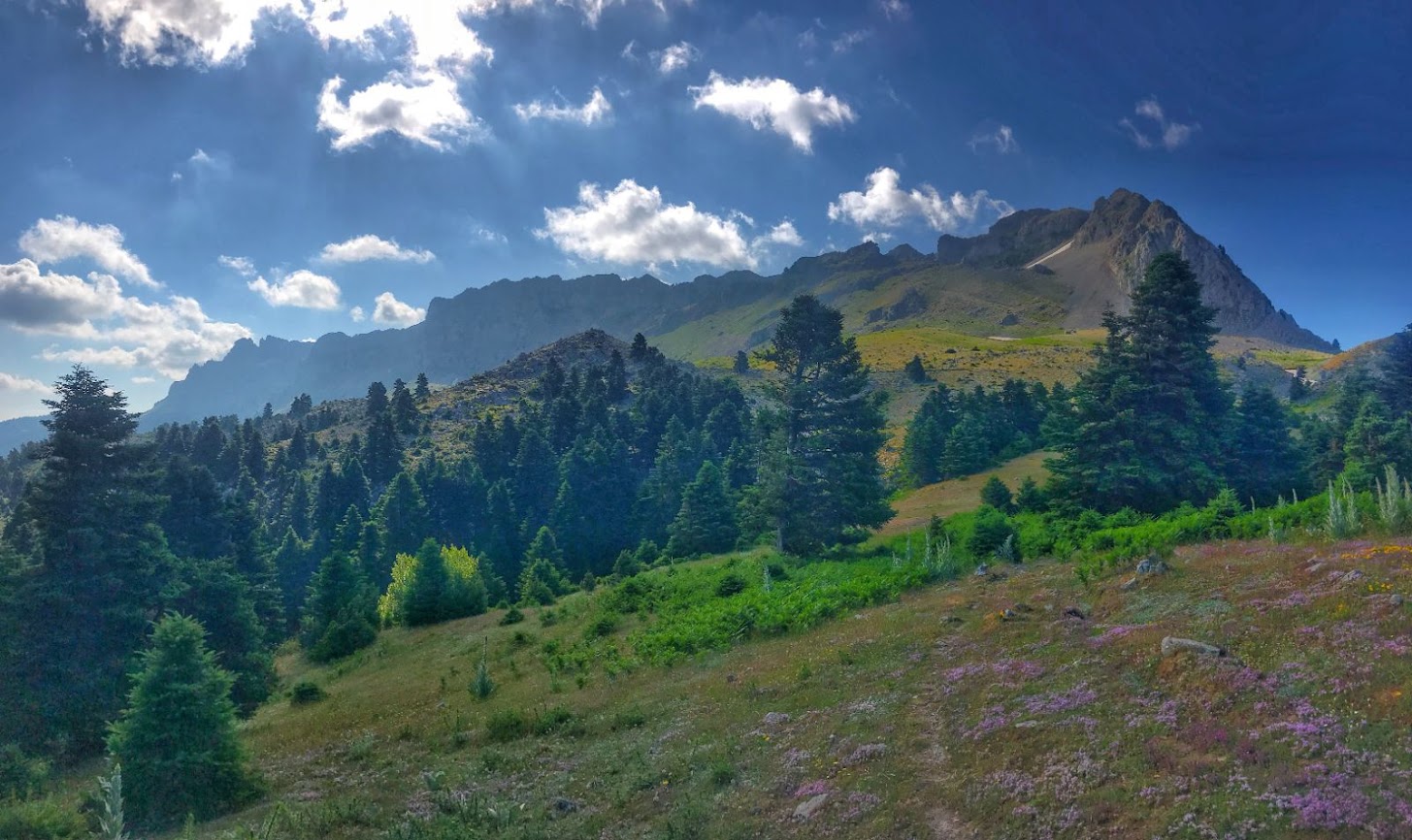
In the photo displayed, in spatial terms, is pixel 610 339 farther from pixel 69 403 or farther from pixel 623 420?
pixel 69 403

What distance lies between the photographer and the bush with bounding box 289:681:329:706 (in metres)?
33.6

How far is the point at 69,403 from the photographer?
36875mm

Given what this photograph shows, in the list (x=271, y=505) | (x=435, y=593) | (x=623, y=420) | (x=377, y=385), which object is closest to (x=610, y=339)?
(x=377, y=385)

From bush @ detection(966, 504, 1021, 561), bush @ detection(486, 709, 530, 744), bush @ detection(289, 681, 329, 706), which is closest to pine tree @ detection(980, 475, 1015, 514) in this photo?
bush @ detection(966, 504, 1021, 561)

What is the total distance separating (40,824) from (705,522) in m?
51.0

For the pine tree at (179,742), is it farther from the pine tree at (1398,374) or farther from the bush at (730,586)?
the pine tree at (1398,374)

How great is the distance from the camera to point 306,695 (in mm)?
33688

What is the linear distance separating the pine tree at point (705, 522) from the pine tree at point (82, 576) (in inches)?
1486

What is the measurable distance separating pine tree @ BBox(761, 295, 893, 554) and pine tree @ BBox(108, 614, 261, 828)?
36.4 metres

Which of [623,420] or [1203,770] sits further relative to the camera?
[623,420]

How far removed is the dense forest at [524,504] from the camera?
28.0 meters

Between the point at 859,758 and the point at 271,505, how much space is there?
373ft

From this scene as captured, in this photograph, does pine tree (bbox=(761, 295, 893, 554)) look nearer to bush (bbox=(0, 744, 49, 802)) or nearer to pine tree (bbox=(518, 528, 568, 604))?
pine tree (bbox=(518, 528, 568, 604))

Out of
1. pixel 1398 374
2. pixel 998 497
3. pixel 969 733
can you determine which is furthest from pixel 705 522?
pixel 1398 374
